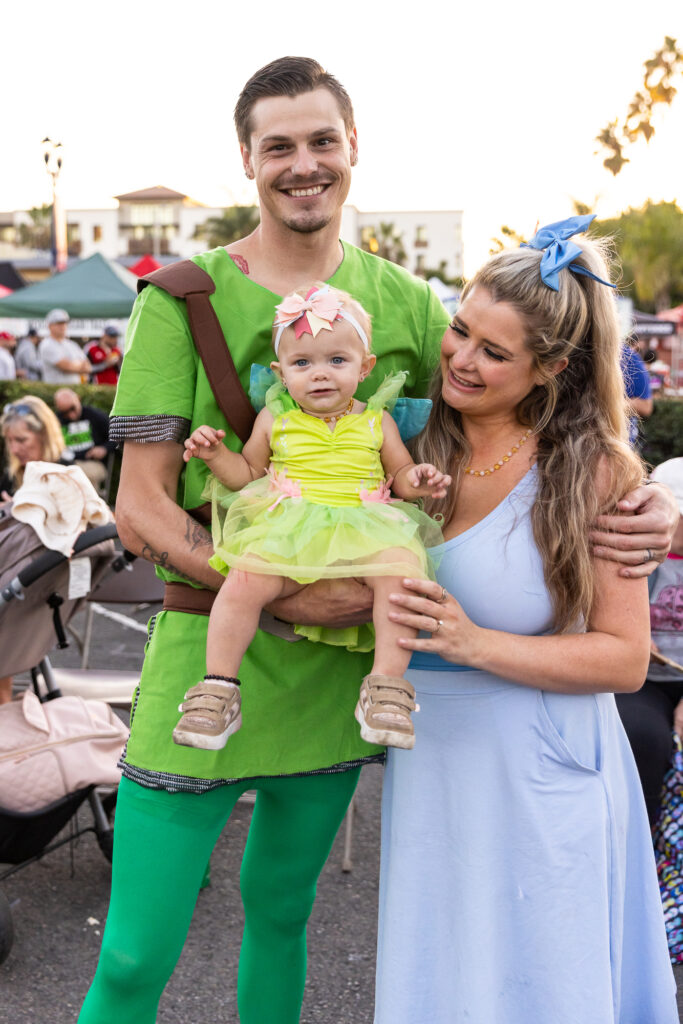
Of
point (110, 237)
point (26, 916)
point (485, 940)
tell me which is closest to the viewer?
point (485, 940)

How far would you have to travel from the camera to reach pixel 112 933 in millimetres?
2043

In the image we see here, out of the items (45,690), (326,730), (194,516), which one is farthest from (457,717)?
(45,690)

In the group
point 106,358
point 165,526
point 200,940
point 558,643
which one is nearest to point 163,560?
point 165,526

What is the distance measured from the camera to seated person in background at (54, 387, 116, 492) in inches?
362

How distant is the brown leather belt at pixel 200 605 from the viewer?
7.04ft

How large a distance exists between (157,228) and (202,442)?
100477mm

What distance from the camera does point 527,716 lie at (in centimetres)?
205

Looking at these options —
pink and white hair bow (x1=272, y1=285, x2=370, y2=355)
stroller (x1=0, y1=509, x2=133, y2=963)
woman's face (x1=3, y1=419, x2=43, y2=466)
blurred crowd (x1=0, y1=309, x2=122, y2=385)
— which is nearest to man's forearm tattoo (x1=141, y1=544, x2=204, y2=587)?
pink and white hair bow (x1=272, y1=285, x2=370, y2=355)

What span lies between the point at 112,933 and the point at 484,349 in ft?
4.66

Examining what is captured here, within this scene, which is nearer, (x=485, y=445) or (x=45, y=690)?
(x=485, y=445)

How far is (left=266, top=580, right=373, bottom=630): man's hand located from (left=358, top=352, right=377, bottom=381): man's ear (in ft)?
1.57

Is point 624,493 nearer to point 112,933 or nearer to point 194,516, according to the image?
point 194,516

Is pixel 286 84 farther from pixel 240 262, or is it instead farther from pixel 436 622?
pixel 436 622

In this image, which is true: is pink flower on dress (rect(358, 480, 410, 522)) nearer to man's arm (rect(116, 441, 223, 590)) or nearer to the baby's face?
the baby's face
